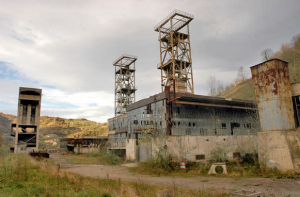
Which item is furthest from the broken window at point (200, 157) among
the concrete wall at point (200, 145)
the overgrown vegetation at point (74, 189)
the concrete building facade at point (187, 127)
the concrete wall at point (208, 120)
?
the overgrown vegetation at point (74, 189)

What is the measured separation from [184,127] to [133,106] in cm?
827

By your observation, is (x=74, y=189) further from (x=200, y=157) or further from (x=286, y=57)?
(x=286, y=57)

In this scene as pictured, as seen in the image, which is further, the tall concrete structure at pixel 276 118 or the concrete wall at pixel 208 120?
the concrete wall at pixel 208 120

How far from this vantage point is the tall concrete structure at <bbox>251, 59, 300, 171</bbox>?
11595 millimetres

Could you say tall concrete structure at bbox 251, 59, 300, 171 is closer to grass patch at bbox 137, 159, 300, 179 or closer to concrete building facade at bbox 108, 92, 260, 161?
grass patch at bbox 137, 159, 300, 179

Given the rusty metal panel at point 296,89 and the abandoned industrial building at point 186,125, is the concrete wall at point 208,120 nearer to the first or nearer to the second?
the abandoned industrial building at point 186,125

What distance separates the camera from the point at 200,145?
1673 centimetres

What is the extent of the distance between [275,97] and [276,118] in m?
1.28

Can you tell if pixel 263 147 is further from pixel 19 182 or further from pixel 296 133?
pixel 19 182

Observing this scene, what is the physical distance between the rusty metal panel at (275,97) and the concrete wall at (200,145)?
403cm

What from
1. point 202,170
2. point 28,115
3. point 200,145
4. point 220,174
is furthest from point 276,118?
point 28,115

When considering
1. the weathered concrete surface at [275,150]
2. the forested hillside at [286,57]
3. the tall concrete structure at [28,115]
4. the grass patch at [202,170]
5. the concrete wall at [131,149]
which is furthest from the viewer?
the tall concrete structure at [28,115]

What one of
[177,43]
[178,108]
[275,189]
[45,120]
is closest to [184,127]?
[178,108]

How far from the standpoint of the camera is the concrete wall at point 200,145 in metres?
15.8
